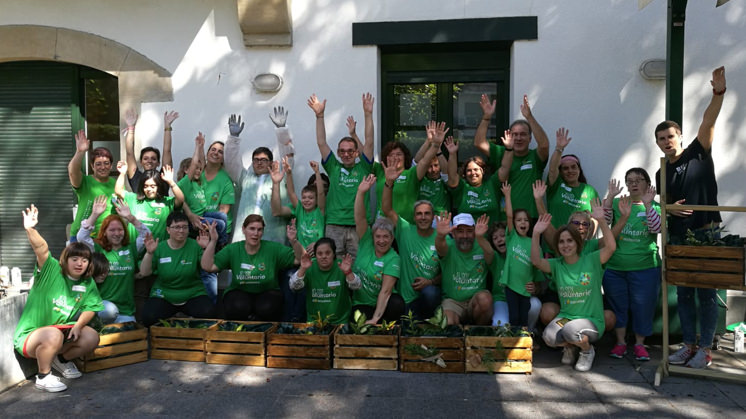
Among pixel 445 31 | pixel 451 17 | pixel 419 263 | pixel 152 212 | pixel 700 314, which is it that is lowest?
pixel 700 314

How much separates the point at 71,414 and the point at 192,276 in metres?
1.83

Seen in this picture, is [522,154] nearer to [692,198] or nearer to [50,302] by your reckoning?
[692,198]

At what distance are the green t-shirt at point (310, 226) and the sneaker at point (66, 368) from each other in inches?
86.5

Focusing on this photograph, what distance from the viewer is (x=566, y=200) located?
19.3 feet

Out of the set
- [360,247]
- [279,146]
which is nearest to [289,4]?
[279,146]

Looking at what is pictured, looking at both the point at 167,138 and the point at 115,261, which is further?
the point at 167,138

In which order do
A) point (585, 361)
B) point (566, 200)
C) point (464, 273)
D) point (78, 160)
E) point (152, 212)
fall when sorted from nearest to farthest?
1. point (585, 361)
2. point (464, 273)
3. point (78, 160)
4. point (566, 200)
5. point (152, 212)

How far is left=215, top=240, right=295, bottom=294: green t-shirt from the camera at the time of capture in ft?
18.4

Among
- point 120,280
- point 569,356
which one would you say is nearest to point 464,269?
point 569,356

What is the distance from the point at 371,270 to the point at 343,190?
3.35ft

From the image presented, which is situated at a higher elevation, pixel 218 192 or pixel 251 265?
pixel 218 192

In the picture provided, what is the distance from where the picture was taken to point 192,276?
18.6ft

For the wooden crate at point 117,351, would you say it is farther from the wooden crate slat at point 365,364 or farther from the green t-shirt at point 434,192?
the green t-shirt at point 434,192

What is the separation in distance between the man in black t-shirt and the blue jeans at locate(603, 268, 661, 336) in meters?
0.28
